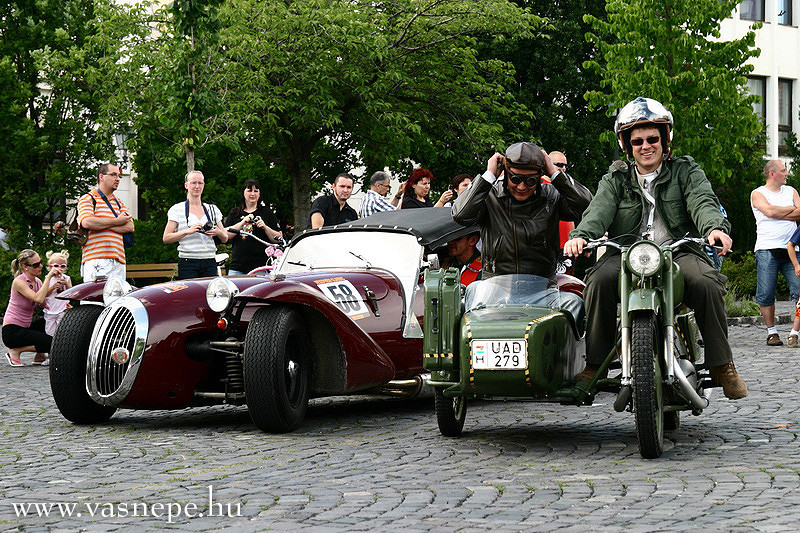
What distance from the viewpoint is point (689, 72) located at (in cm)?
2775

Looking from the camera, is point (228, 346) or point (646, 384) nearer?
point (646, 384)

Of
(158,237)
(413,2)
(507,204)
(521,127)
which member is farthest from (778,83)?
(507,204)

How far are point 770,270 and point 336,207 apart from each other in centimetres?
559

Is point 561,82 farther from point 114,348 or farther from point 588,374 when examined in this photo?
point 588,374

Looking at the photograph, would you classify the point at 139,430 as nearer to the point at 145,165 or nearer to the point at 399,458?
the point at 399,458

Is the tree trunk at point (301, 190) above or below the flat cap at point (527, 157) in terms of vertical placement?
above

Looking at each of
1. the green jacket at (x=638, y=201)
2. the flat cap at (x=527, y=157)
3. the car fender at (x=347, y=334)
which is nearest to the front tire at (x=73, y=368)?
the car fender at (x=347, y=334)

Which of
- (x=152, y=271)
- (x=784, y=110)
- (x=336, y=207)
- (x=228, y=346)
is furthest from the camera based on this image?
(x=784, y=110)

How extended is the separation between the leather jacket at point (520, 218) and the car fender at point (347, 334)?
1.08m

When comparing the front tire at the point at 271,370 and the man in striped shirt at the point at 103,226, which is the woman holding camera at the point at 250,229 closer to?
the man in striped shirt at the point at 103,226

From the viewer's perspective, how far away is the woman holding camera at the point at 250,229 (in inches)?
511

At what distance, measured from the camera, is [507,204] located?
26.7 feet

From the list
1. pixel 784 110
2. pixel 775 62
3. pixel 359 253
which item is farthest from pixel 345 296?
pixel 784 110

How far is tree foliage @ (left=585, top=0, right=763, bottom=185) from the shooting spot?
27516 mm
